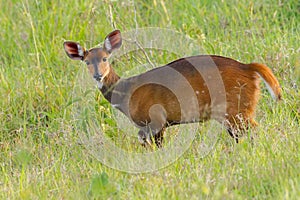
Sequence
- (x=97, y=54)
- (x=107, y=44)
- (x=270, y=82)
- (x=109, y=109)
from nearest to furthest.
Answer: (x=270, y=82) < (x=97, y=54) < (x=107, y=44) < (x=109, y=109)

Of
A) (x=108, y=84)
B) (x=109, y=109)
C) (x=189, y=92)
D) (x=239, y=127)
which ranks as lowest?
(x=239, y=127)

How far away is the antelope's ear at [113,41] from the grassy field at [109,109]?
66cm

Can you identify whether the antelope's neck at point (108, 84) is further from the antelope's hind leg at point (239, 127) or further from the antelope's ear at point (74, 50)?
the antelope's hind leg at point (239, 127)

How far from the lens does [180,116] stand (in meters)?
5.74

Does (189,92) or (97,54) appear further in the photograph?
(97,54)

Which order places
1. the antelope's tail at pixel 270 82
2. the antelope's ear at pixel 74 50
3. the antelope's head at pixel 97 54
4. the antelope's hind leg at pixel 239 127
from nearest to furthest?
the antelope's tail at pixel 270 82
the antelope's hind leg at pixel 239 127
the antelope's head at pixel 97 54
the antelope's ear at pixel 74 50

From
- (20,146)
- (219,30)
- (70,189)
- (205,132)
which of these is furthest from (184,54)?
A: (70,189)

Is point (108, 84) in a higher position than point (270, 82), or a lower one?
higher

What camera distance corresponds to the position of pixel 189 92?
5637mm

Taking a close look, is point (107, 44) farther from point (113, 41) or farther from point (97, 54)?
point (97, 54)

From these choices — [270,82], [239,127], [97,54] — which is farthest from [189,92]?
[97,54]

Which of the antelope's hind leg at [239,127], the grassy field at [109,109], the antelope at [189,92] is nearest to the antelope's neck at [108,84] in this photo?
the antelope at [189,92]

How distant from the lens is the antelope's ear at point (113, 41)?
6043 mm

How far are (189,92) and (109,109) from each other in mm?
1111
